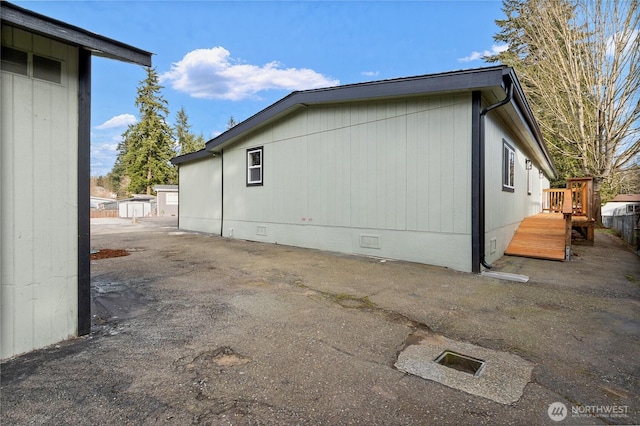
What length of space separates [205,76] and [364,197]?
28.8m

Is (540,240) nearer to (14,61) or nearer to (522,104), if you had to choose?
(522,104)

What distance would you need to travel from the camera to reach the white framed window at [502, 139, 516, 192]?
732 cm

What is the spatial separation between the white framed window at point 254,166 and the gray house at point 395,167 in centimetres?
3

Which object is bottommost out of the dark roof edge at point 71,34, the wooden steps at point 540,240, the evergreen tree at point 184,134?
the wooden steps at point 540,240

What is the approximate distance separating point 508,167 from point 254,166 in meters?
6.95

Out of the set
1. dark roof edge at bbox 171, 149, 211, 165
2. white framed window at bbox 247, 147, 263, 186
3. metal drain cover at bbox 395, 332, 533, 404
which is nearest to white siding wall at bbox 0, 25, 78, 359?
metal drain cover at bbox 395, 332, 533, 404

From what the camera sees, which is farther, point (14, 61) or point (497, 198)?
point (497, 198)

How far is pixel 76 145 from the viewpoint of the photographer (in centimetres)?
268

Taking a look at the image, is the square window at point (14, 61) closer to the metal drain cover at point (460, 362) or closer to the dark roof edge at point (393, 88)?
the metal drain cover at point (460, 362)

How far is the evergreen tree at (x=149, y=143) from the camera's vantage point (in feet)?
106

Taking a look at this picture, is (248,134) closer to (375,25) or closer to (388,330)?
(375,25)

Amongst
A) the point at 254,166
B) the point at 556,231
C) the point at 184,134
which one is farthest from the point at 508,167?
the point at 184,134

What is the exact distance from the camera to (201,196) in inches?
486

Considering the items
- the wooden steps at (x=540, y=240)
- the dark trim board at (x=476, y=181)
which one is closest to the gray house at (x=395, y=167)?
the dark trim board at (x=476, y=181)
